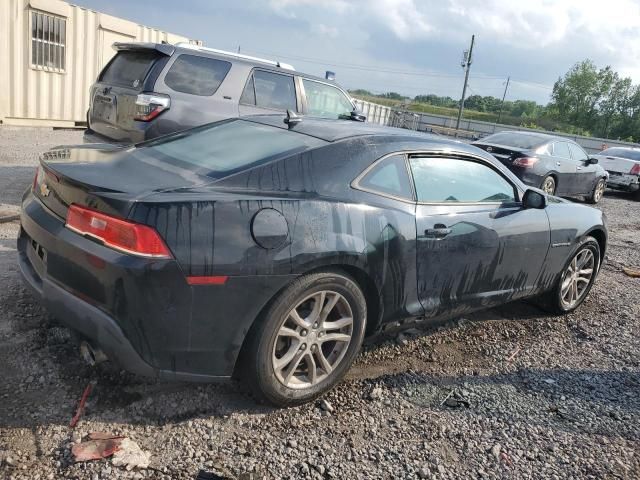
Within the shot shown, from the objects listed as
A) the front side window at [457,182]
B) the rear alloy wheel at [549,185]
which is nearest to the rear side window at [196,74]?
the front side window at [457,182]

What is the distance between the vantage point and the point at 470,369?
3.57m

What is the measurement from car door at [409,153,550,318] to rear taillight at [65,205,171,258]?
1.54m

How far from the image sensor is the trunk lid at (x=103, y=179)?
94.2 inches

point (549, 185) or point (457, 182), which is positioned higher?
point (457, 182)

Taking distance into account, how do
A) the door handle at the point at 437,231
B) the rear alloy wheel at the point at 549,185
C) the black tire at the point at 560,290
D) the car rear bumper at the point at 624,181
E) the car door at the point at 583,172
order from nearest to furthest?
the door handle at the point at 437,231, the black tire at the point at 560,290, the rear alloy wheel at the point at 549,185, the car door at the point at 583,172, the car rear bumper at the point at 624,181

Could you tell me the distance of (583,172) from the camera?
11.6 metres

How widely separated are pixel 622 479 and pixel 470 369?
1.09 m

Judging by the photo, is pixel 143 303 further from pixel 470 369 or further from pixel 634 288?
pixel 634 288

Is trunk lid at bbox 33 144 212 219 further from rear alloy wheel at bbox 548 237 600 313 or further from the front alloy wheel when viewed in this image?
the front alloy wheel

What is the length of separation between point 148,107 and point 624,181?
43.2 ft

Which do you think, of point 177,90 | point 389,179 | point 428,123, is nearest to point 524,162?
point 177,90

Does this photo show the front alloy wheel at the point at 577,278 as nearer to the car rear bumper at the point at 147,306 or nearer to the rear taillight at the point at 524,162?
the car rear bumper at the point at 147,306

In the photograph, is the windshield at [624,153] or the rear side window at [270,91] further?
the windshield at [624,153]

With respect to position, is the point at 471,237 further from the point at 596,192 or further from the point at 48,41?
the point at 48,41
